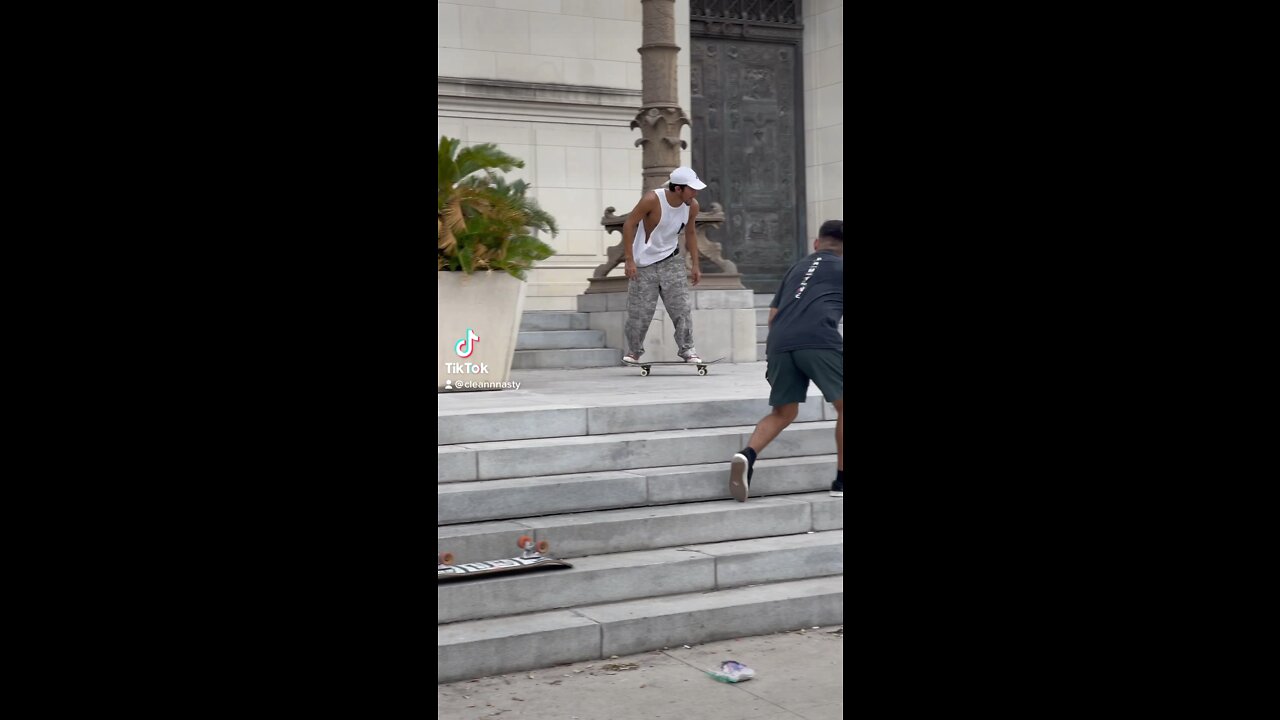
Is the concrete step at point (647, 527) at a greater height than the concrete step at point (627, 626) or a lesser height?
greater

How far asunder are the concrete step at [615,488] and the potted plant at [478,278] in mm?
2939

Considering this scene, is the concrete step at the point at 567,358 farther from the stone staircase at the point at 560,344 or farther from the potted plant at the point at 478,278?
the potted plant at the point at 478,278

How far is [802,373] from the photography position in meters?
7.81

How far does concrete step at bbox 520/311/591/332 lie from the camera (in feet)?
47.8

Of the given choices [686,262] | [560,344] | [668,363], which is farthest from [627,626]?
[560,344]

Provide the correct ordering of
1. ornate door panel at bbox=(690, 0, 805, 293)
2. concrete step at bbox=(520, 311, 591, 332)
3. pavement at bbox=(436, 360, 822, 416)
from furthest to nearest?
ornate door panel at bbox=(690, 0, 805, 293)
concrete step at bbox=(520, 311, 591, 332)
pavement at bbox=(436, 360, 822, 416)

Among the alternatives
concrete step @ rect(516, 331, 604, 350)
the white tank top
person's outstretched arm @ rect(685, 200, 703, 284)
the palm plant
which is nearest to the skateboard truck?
the palm plant

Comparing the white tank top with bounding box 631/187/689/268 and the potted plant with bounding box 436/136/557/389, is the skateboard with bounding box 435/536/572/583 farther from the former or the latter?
the white tank top with bounding box 631/187/689/268

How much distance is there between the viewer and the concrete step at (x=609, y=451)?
7.45 meters

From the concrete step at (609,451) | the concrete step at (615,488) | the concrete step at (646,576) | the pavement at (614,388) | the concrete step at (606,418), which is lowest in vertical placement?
the concrete step at (646,576)

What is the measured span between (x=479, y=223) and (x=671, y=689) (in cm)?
555

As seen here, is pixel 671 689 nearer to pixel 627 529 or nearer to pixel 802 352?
pixel 627 529

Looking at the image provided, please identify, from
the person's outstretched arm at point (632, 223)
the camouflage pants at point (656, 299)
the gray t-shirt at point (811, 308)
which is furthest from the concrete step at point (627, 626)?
the camouflage pants at point (656, 299)
